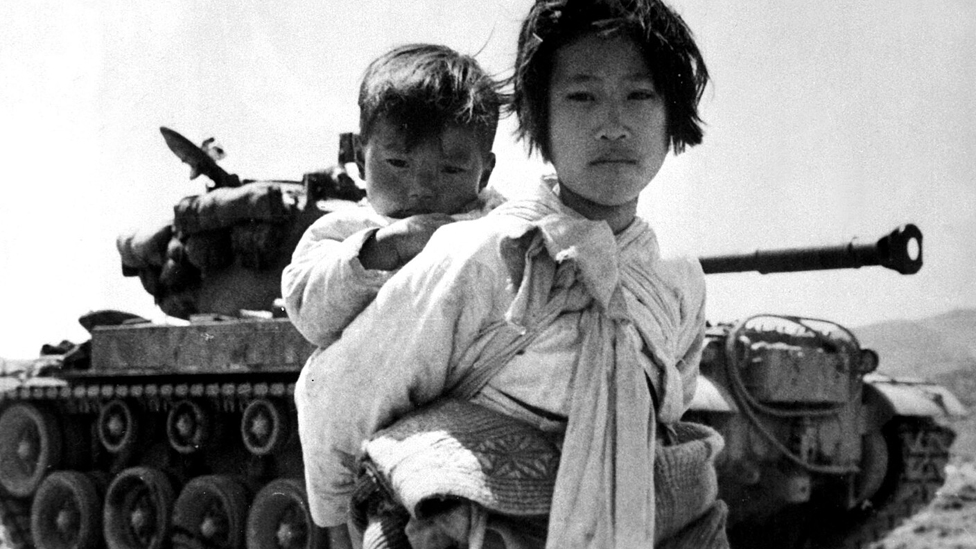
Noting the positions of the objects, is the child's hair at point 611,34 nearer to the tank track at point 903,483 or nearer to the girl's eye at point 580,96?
the girl's eye at point 580,96

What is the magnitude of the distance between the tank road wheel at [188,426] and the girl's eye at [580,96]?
669 centimetres

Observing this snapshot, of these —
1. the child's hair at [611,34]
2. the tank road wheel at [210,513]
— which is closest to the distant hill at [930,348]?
the tank road wheel at [210,513]

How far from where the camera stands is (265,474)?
26.8ft

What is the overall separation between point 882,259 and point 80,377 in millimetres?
5094

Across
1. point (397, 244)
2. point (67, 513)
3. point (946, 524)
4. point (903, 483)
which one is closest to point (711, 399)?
point (903, 483)

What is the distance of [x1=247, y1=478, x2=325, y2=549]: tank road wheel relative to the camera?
294 inches

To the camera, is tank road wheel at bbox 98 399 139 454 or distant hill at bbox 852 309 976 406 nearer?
tank road wheel at bbox 98 399 139 454

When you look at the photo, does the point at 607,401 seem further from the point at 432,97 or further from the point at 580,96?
the point at 432,97

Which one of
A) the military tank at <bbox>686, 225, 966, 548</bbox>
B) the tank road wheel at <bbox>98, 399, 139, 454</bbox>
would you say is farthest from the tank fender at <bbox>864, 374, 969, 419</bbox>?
the tank road wheel at <bbox>98, 399, 139, 454</bbox>

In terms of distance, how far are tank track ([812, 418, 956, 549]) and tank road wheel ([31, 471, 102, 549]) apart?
15.7 feet

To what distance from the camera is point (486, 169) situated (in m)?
2.35

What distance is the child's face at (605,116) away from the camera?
1.93 m

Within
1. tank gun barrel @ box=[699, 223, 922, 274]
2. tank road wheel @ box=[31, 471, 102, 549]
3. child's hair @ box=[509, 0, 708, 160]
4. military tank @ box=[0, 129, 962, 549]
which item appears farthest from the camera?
tank road wheel @ box=[31, 471, 102, 549]

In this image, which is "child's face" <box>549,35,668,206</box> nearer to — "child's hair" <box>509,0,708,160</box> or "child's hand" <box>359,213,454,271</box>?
"child's hair" <box>509,0,708,160</box>
